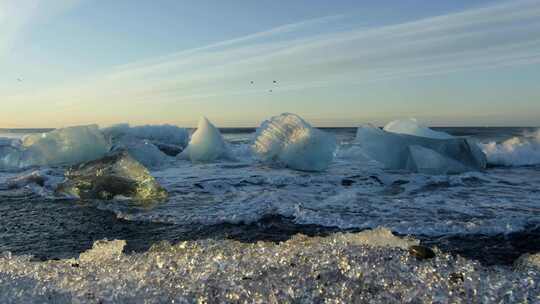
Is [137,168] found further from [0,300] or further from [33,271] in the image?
[0,300]

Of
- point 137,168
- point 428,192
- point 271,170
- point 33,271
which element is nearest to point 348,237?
point 33,271

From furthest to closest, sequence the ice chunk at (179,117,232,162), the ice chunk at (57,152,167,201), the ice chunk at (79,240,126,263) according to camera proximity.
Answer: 1. the ice chunk at (179,117,232,162)
2. the ice chunk at (57,152,167,201)
3. the ice chunk at (79,240,126,263)

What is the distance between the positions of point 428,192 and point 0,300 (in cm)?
545

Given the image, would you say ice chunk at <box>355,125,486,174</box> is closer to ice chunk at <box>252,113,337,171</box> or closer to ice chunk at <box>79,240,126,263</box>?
ice chunk at <box>252,113,337,171</box>

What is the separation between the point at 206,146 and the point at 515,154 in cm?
799

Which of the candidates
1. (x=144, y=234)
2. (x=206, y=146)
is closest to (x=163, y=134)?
(x=206, y=146)

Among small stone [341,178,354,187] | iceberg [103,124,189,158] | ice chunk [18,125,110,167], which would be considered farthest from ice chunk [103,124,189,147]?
small stone [341,178,354,187]

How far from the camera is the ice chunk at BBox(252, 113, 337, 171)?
31.8ft

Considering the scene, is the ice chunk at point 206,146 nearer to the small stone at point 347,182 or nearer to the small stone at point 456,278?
the small stone at point 347,182

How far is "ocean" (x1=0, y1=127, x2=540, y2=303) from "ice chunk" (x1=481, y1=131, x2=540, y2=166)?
281cm

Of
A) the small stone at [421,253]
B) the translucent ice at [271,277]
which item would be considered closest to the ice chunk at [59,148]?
the translucent ice at [271,277]

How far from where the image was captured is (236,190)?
262 inches

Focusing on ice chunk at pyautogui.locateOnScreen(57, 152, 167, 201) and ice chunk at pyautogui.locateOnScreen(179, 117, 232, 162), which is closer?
ice chunk at pyautogui.locateOnScreen(57, 152, 167, 201)

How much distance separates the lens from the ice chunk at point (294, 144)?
382 inches
